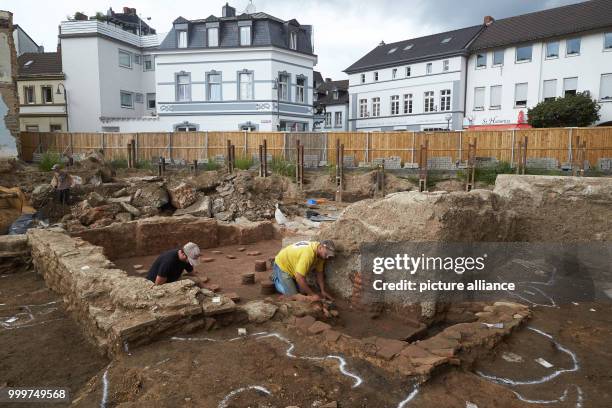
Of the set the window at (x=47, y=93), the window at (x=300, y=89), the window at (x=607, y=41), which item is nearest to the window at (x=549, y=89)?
the window at (x=607, y=41)

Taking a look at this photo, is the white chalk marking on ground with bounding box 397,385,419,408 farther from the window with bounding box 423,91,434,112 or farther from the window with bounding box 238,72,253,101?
the window with bounding box 423,91,434,112

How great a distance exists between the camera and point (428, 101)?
3591 centimetres

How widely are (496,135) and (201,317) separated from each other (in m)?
20.9

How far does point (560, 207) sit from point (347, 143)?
17.1 metres

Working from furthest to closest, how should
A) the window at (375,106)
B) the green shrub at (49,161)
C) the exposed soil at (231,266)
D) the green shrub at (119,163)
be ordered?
the window at (375,106)
the green shrub at (119,163)
the green shrub at (49,161)
the exposed soil at (231,266)

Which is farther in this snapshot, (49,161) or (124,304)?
(49,161)

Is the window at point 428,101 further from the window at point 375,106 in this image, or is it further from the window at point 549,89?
the window at point 549,89

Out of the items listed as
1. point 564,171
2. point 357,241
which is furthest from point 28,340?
point 564,171

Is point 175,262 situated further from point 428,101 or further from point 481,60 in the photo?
point 481,60

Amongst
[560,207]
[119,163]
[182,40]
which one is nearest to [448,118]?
[182,40]

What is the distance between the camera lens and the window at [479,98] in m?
33.7

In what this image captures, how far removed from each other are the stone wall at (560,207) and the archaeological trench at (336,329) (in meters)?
0.02

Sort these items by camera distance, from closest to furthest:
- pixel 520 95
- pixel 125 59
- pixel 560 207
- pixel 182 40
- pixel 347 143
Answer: pixel 560 207, pixel 347 143, pixel 182 40, pixel 520 95, pixel 125 59

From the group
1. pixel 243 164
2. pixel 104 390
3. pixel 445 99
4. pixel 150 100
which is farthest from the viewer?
pixel 150 100
